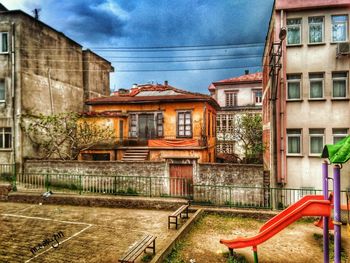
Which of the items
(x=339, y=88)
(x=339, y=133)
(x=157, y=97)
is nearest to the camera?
(x=339, y=133)

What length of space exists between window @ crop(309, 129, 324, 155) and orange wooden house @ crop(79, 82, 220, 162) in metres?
7.82

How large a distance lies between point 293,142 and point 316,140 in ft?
4.26

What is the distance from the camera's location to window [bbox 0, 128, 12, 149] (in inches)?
859

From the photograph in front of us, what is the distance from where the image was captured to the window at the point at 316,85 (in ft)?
55.4

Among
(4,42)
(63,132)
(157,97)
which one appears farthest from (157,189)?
(4,42)

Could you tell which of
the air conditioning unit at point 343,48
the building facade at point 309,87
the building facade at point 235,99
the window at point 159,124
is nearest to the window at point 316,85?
the building facade at point 309,87

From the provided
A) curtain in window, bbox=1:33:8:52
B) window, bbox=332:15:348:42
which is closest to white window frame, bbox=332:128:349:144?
window, bbox=332:15:348:42

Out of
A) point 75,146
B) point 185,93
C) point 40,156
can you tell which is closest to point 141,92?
point 185,93

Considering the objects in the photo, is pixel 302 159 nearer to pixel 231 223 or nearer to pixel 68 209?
pixel 231 223

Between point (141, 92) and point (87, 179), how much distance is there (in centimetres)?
1064

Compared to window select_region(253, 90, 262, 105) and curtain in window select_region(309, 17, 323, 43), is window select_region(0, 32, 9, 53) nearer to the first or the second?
curtain in window select_region(309, 17, 323, 43)

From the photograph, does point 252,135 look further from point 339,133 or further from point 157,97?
point 339,133

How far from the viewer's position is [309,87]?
664 inches

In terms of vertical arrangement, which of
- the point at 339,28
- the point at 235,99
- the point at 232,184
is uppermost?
the point at 339,28
